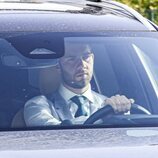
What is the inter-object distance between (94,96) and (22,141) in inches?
43.0

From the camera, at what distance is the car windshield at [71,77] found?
16.4ft

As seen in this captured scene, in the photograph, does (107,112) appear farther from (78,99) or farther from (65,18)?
(65,18)

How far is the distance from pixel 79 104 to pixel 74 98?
0.08 meters

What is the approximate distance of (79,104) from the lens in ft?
17.3

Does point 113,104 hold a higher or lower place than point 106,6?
lower

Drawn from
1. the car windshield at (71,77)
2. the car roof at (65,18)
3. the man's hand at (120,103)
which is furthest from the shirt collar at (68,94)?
the car roof at (65,18)

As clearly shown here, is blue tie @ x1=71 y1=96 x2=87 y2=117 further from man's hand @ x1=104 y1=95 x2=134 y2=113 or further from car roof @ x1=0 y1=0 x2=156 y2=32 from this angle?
car roof @ x1=0 y1=0 x2=156 y2=32

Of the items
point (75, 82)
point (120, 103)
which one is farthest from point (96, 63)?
point (120, 103)

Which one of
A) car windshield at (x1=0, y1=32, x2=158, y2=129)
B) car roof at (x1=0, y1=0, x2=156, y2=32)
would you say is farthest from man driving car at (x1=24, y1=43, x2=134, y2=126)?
car roof at (x1=0, y1=0, x2=156, y2=32)

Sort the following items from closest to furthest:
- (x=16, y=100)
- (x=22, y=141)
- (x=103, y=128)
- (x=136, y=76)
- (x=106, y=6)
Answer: (x=22, y=141) < (x=103, y=128) < (x=16, y=100) < (x=136, y=76) < (x=106, y=6)

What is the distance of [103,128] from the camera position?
4703mm

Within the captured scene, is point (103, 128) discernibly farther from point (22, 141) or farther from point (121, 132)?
point (22, 141)

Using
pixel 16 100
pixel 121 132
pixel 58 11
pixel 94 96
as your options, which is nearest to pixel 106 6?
pixel 58 11

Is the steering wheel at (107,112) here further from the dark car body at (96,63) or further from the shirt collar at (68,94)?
the shirt collar at (68,94)
